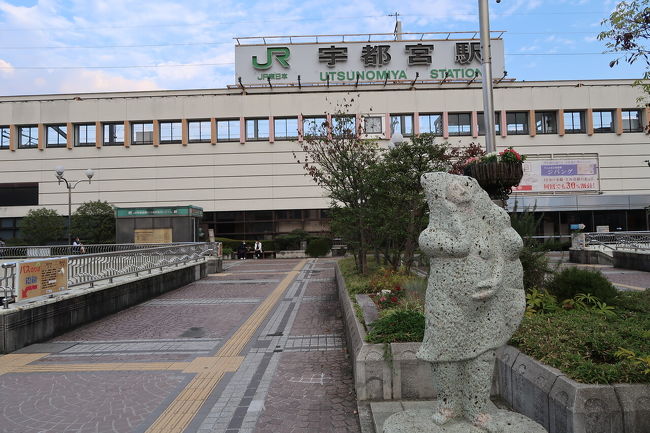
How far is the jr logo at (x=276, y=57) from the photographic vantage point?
34500mm

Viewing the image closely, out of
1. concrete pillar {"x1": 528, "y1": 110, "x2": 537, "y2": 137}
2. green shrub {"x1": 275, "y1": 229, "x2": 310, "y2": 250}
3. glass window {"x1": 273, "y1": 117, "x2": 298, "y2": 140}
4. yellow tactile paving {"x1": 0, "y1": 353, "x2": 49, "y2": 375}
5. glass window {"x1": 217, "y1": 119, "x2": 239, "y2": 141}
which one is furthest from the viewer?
glass window {"x1": 217, "y1": 119, "x2": 239, "y2": 141}

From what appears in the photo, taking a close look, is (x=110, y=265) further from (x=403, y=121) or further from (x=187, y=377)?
(x=403, y=121)

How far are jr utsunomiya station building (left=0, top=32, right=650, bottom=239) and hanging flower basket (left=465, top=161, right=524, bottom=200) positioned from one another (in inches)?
1087

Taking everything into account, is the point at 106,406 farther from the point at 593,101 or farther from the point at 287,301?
the point at 593,101

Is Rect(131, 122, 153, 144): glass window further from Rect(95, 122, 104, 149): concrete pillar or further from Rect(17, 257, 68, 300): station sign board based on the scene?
Rect(17, 257, 68, 300): station sign board

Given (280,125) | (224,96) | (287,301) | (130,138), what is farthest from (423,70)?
(287,301)

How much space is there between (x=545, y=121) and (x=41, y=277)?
3771 centimetres

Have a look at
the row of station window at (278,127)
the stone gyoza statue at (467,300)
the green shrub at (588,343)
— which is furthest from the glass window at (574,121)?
the stone gyoza statue at (467,300)

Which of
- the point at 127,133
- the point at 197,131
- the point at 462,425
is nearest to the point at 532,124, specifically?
the point at 197,131

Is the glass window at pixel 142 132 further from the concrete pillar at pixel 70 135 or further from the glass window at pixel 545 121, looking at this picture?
the glass window at pixel 545 121

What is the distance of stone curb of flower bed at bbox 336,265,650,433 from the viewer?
9.45 feet

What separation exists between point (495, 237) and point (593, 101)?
130 feet

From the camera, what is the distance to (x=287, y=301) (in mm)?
11141

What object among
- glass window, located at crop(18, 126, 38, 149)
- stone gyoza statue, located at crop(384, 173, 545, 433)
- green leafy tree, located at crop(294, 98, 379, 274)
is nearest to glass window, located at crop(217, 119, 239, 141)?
glass window, located at crop(18, 126, 38, 149)
